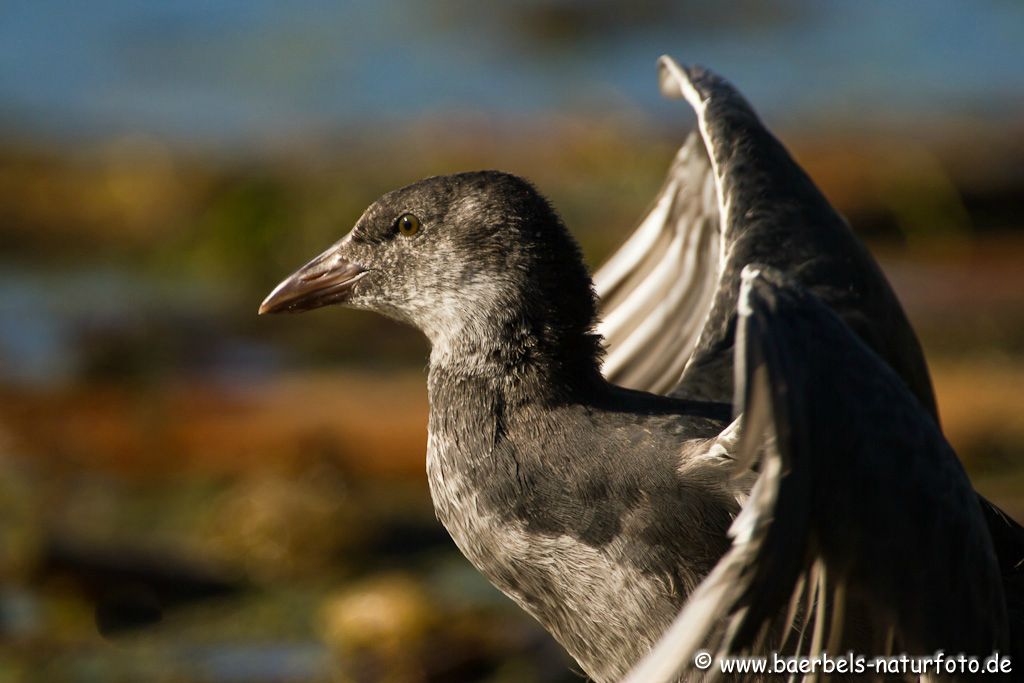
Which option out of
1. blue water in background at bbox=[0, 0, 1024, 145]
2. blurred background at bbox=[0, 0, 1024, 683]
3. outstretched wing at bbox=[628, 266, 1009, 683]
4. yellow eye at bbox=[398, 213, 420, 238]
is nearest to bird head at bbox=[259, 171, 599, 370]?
yellow eye at bbox=[398, 213, 420, 238]

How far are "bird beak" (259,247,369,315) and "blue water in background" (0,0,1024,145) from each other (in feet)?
23.4

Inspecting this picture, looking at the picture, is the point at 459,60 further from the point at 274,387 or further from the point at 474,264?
the point at 474,264

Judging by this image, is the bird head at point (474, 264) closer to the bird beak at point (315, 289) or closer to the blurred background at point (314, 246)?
the bird beak at point (315, 289)

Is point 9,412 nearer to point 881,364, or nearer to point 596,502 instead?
point 596,502

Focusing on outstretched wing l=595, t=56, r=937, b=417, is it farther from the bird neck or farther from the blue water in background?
the blue water in background

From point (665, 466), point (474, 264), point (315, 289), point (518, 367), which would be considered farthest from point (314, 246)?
point (665, 466)

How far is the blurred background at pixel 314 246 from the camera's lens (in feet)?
20.3

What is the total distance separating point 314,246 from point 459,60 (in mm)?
3930

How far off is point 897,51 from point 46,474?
26.1 ft

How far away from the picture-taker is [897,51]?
512 inches

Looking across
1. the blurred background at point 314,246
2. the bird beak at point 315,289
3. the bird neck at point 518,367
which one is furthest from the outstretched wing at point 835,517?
the blurred background at point 314,246

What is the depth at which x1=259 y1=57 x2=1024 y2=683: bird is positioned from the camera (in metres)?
3.42

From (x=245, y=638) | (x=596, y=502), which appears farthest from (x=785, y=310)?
(x=245, y=638)

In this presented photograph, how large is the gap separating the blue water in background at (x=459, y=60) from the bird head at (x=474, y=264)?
724 cm
